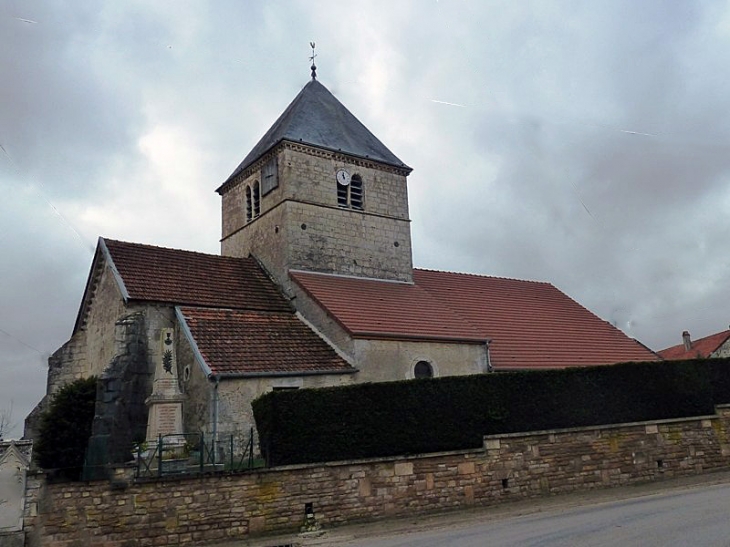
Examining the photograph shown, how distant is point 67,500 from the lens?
36.7ft

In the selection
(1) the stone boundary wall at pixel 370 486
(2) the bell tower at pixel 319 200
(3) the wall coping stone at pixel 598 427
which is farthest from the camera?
(2) the bell tower at pixel 319 200

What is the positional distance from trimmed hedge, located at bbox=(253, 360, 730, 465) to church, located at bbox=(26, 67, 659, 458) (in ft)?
9.92

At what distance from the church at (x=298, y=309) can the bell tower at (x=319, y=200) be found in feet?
0.18

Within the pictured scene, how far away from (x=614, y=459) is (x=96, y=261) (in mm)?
15384

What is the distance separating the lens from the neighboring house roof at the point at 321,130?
76.2 ft

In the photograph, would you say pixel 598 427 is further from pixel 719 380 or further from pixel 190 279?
pixel 190 279

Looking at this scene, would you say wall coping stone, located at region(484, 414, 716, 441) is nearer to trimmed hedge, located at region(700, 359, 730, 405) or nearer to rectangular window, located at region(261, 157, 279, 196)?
trimmed hedge, located at region(700, 359, 730, 405)

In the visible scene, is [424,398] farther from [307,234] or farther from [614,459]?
[307,234]

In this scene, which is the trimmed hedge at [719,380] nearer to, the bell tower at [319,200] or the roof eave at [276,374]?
the roof eave at [276,374]

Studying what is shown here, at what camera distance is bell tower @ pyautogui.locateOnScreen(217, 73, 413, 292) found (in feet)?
72.4

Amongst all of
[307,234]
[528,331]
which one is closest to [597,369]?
[528,331]

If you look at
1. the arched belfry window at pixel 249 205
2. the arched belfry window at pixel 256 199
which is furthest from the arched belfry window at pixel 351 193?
the arched belfry window at pixel 249 205

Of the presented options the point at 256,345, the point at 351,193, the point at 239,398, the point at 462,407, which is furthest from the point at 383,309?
the point at 462,407

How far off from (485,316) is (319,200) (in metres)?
7.18
